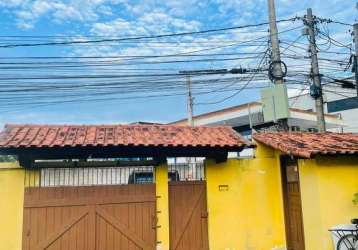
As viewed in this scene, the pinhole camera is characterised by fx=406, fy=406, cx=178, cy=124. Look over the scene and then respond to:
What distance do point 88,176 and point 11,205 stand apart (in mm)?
1763

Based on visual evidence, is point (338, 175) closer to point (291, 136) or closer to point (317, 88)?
point (291, 136)

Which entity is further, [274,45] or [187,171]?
[274,45]

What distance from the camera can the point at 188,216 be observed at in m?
9.94

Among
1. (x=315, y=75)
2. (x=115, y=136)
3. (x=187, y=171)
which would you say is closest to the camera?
(x=115, y=136)

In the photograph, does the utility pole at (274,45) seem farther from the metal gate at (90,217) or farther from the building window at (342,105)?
the building window at (342,105)

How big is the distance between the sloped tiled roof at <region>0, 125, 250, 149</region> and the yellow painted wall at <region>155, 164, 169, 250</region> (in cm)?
85

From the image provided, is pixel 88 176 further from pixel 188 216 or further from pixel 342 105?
pixel 342 105

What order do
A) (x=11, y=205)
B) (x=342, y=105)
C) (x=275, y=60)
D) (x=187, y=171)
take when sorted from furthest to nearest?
(x=342, y=105), (x=275, y=60), (x=187, y=171), (x=11, y=205)

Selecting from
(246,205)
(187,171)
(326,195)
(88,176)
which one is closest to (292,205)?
(246,205)

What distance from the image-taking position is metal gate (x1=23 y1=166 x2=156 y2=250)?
9016 millimetres

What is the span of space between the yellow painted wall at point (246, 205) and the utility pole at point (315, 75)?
385 centimetres

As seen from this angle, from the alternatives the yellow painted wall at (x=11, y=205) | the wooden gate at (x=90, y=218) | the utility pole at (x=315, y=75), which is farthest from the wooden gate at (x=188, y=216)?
the utility pole at (x=315, y=75)

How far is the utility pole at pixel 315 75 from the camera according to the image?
13.6 meters

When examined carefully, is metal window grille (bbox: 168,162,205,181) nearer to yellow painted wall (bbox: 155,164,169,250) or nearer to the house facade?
the house facade
